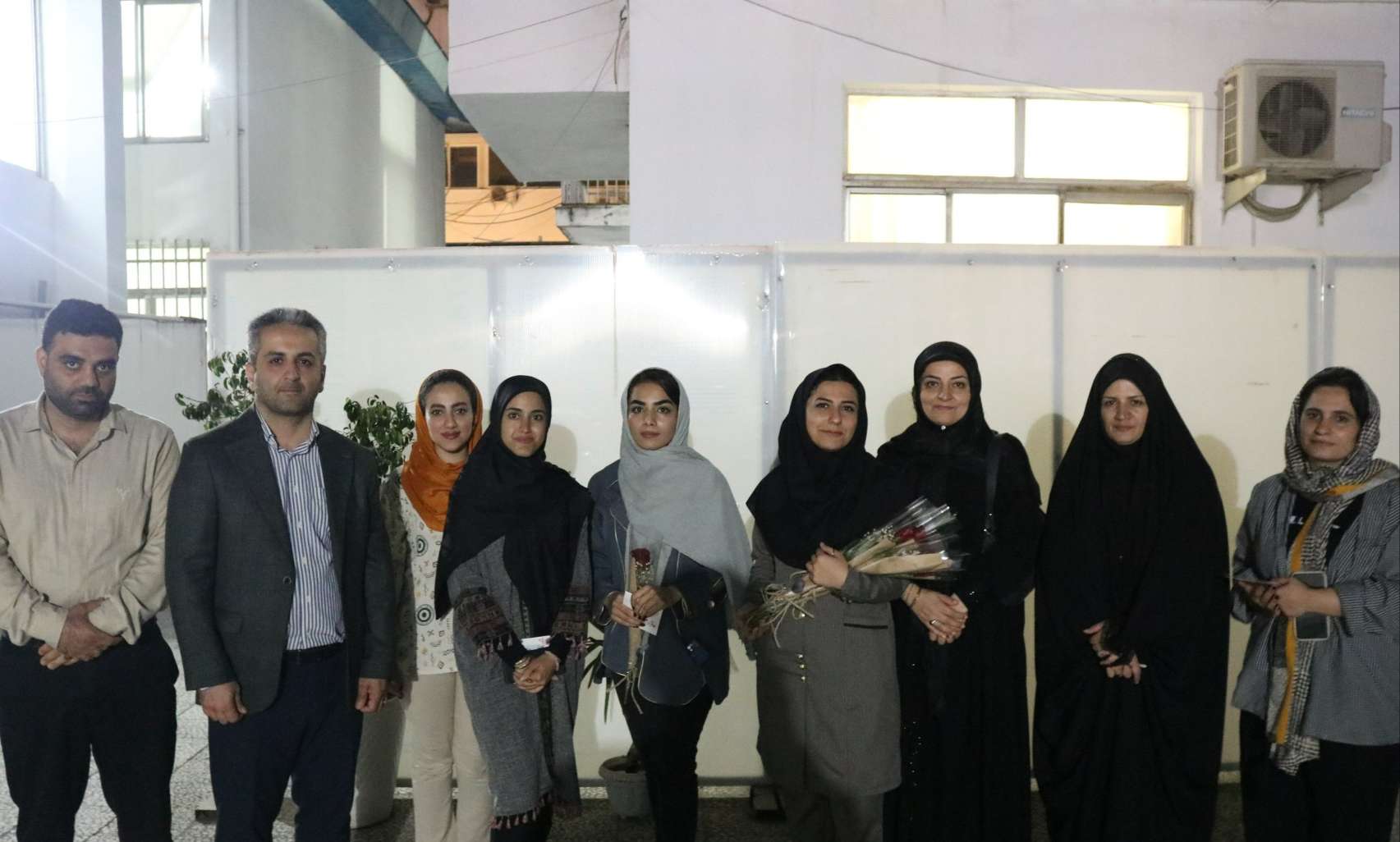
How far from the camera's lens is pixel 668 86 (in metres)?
4.95

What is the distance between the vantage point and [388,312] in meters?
3.64

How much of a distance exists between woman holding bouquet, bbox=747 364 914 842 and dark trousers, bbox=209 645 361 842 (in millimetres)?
1061

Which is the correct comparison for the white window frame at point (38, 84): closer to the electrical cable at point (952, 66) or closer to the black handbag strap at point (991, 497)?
the electrical cable at point (952, 66)

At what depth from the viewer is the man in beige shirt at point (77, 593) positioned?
2291mm

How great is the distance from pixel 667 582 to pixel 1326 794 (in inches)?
67.8

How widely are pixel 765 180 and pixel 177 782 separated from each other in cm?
359

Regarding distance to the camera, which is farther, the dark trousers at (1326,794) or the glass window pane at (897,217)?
the glass window pane at (897,217)

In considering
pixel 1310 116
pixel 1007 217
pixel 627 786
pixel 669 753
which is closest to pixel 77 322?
pixel 669 753

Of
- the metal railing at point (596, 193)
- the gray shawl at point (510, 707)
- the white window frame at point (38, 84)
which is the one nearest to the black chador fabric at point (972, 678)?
the gray shawl at point (510, 707)

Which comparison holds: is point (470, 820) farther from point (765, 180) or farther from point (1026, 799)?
point (765, 180)

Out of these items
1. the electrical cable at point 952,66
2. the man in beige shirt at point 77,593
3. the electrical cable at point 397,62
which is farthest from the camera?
the electrical cable at point 397,62

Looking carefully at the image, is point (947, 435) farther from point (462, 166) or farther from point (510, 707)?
point (462, 166)

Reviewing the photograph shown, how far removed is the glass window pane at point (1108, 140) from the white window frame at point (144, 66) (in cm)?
738

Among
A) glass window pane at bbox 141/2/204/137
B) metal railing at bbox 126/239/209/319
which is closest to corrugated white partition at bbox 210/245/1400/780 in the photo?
metal railing at bbox 126/239/209/319
